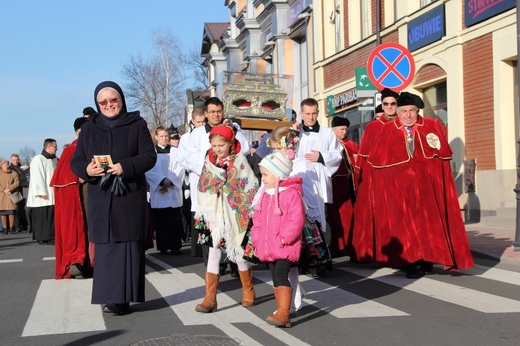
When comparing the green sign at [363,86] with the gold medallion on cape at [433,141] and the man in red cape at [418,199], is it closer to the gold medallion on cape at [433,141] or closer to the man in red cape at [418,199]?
the man in red cape at [418,199]

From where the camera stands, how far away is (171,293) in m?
9.52

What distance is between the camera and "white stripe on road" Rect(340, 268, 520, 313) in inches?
329

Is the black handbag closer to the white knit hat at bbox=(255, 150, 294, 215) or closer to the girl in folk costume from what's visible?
the girl in folk costume

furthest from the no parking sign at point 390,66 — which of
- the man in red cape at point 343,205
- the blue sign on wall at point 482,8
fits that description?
the blue sign on wall at point 482,8

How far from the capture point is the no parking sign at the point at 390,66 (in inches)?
595

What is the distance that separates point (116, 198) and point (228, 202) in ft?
3.14

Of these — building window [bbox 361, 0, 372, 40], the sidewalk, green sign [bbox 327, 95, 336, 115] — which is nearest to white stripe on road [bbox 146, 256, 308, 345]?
the sidewalk

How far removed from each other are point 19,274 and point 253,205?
4.92 meters

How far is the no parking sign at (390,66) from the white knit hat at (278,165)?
24.8 feet

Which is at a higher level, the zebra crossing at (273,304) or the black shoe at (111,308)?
the black shoe at (111,308)

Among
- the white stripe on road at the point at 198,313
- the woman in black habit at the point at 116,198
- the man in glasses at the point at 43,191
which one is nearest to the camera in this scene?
the white stripe on road at the point at 198,313

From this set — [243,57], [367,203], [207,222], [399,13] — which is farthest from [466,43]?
[243,57]

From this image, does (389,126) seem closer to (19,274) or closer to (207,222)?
(207,222)

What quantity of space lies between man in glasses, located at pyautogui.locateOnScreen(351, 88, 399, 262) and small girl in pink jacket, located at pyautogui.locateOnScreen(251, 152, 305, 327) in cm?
362
